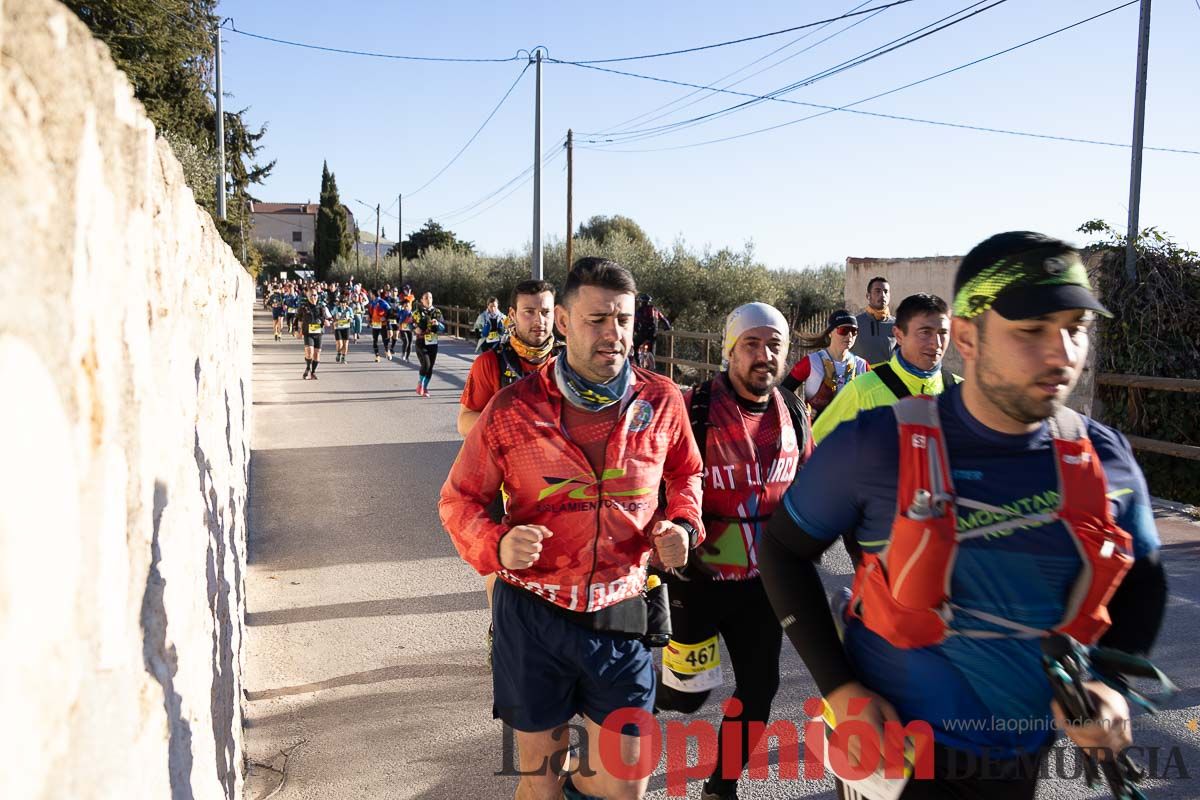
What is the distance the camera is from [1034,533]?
6.57 feet

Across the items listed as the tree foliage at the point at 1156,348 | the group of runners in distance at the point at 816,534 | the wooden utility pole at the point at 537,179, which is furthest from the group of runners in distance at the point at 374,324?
the group of runners in distance at the point at 816,534

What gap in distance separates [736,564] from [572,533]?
3.13ft

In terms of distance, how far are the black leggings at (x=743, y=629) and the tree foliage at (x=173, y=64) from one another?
33.1ft

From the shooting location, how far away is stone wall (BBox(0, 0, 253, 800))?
1.12 m

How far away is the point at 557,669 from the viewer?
9.52 feet

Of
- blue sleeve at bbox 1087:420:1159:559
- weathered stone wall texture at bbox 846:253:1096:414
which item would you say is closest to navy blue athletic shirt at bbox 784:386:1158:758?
blue sleeve at bbox 1087:420:1159:559

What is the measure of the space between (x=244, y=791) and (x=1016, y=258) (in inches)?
133

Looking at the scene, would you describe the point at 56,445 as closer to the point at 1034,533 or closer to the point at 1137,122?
the point at 1034,533

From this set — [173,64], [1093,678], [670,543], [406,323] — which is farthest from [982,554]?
[406,323]

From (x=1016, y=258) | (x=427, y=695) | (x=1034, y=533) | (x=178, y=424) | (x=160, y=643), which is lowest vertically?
(x=427, y=695)

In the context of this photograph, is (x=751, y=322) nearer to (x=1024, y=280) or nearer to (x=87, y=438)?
(x=1024, y=280)

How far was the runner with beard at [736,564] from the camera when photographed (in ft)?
11.9

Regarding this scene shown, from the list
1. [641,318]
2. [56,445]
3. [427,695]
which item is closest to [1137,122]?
[641,318]

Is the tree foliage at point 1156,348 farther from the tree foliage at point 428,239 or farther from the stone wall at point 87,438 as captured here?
the tree foliage at point 428,239
